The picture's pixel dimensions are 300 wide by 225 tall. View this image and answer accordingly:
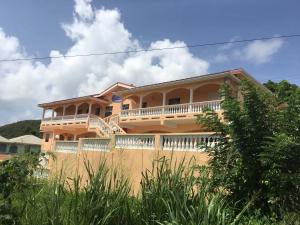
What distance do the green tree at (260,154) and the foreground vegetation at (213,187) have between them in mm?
15

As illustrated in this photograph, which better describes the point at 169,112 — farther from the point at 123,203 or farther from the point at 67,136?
the point at 123,203

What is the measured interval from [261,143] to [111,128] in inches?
741

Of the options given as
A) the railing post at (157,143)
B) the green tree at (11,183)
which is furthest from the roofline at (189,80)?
the green tree at (11,183)

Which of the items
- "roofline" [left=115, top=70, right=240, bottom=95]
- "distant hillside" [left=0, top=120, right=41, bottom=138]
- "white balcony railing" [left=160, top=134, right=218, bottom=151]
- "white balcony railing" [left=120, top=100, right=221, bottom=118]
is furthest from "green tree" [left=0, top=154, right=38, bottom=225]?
"distant hillside" [left=0, top=120, right=41, bottom=138]

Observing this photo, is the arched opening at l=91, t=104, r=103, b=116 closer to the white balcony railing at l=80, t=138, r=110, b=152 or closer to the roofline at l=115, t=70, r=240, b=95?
the roofline at l=115, t=70, r=240, b=95

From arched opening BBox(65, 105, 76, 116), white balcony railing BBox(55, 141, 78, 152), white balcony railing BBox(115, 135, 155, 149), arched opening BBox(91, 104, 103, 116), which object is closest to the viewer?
white balcony railing BBox(115, 135, 155, 149)

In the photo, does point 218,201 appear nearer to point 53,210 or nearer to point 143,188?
point 143,188

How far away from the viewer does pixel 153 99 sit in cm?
2656

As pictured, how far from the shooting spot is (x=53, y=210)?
13.1 ft

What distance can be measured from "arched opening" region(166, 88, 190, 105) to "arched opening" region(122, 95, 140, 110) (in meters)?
3.52

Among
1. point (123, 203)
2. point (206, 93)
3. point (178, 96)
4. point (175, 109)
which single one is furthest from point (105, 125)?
point (123, 203)

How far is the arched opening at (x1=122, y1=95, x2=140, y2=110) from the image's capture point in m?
27.8

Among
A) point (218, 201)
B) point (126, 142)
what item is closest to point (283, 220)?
point (218, 201)

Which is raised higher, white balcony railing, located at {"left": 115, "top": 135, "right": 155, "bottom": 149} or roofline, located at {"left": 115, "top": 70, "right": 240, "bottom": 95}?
roofline, located at {"left": 115, "top": 70, "right": 240, "bottom": 95}
